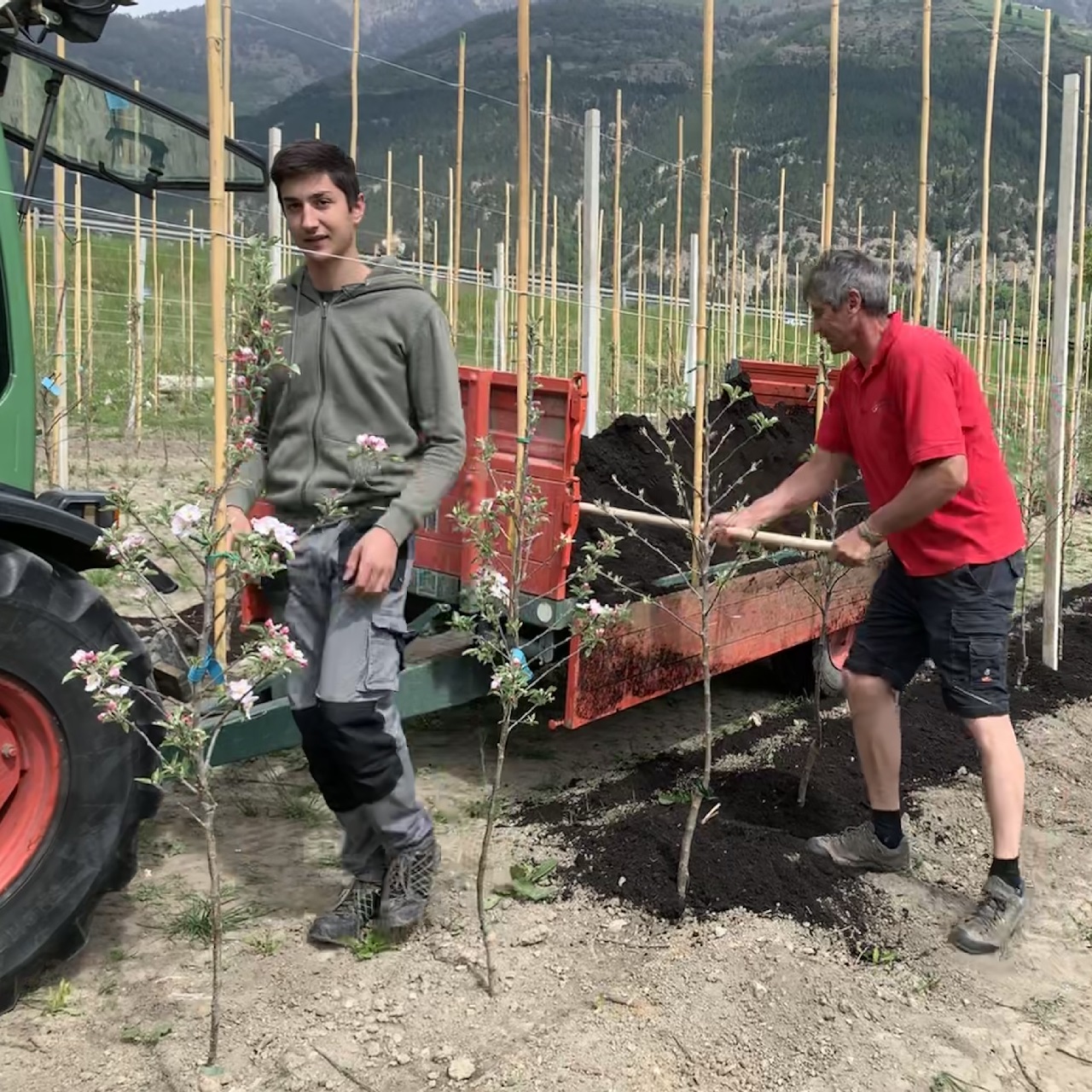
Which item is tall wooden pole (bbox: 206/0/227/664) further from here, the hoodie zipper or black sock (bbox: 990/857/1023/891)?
black sock (bbox: 990/857/1023/891)

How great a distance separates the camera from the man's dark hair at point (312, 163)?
2457mm

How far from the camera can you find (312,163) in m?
2.47

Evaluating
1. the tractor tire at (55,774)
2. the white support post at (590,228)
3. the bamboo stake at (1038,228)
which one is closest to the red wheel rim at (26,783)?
the tractor tire at (55,774)

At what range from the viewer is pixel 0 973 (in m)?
2.38

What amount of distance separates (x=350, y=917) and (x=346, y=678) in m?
0.67

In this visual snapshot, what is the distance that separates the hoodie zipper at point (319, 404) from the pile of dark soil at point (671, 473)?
4.74 feet

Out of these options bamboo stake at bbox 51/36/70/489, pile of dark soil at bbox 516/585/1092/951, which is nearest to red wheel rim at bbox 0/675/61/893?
pile of dark soil at bbox 516/585/1092/951

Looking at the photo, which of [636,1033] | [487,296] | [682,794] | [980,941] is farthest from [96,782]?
[487,296]

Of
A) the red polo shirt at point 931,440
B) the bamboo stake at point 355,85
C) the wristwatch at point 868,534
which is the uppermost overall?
the bamboo stake at point 355,85

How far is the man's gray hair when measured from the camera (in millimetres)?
2914

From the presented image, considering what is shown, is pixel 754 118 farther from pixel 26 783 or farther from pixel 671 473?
pixel 26 783

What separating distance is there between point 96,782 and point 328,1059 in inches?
30.8

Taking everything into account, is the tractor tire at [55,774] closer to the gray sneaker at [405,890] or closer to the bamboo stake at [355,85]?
the gray sneaker at [405,890]

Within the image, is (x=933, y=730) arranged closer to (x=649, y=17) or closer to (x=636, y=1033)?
(x=636, y=1033)
